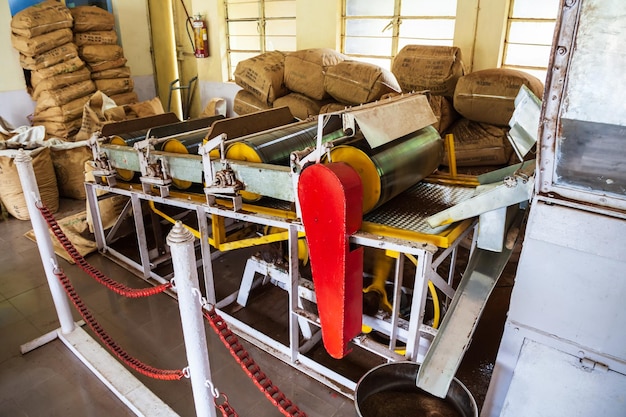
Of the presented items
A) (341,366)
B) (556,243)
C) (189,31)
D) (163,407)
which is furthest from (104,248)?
(189,31)

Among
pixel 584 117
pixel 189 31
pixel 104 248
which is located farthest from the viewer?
pixel 189 31

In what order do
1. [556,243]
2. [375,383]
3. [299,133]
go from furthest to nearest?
1. [299,133]
2. [375,383]
3. [556,243]

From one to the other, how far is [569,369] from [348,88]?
347cm

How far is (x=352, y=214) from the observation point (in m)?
2.01

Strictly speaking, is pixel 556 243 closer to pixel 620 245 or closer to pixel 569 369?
pixel 620 245

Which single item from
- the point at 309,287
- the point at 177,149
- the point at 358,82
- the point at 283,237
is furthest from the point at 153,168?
the point at 358,82

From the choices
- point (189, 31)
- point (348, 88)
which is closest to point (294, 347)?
point (348, 88)

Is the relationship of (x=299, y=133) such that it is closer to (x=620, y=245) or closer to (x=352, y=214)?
(x=352, y=214)

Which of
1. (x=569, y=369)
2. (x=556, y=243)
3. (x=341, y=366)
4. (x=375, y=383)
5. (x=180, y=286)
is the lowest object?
(x=341, y=366)

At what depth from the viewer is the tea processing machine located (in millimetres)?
2072

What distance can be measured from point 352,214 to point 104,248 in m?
3.03

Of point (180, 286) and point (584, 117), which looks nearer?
point (584, 117)

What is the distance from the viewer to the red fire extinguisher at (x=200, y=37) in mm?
6859

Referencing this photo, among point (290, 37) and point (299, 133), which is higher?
point (290, 37)
